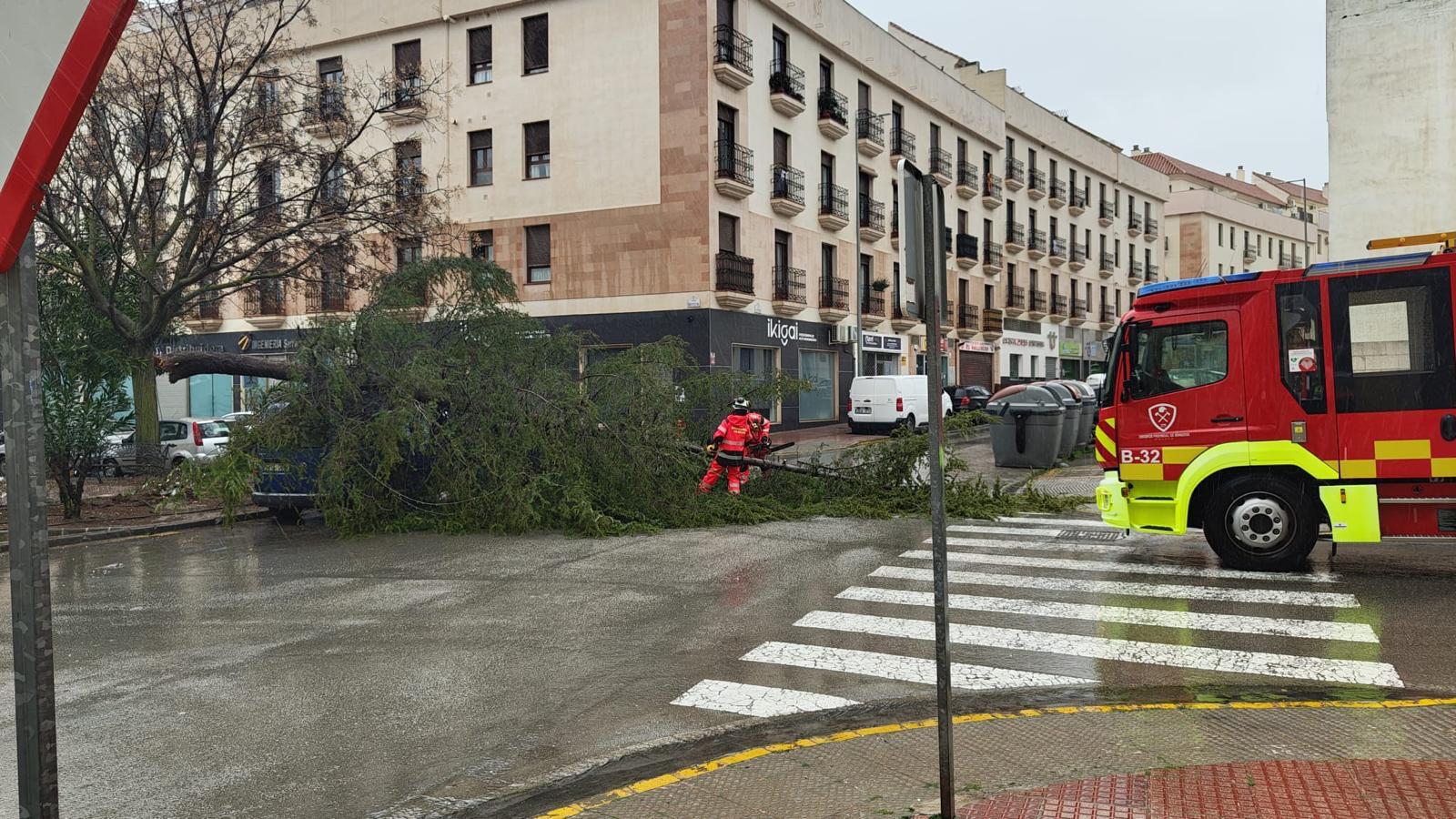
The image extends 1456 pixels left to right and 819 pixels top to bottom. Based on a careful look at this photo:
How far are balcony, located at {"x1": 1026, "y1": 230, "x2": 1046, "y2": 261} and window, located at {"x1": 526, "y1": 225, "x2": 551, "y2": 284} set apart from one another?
95.3ft

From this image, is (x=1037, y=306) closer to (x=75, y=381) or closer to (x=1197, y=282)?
(x=1197, y=282)

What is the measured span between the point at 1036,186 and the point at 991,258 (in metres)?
6.23

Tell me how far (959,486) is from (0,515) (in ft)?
49.2

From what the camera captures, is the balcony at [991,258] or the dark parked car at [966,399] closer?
the dark parked car at [966,399]

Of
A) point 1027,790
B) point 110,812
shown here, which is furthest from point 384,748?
point 1027,790

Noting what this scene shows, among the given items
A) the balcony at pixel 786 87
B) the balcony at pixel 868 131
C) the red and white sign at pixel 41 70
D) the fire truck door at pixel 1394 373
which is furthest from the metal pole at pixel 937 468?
the balcony at pixel 868 131

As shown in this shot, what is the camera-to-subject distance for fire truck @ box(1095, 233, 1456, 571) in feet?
28.4

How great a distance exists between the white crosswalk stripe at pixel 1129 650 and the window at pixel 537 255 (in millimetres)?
25530

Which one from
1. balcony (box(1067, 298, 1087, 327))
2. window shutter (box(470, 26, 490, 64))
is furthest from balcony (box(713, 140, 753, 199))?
balcony (box(1067, 298, 1087, 327))

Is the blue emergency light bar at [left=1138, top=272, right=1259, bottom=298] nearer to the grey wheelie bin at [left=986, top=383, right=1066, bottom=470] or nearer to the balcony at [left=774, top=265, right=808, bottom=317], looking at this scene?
the grey wheelie bin at [left=986, top=383, right=1066, bottom=470]

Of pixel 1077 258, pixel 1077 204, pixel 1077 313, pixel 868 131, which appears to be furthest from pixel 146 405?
pixel 1077 313

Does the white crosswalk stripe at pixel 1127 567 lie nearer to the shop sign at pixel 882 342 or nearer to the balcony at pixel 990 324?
the shop sign at pixel 882 342

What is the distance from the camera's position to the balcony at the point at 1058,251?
54.7 m

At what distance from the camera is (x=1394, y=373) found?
873cm
